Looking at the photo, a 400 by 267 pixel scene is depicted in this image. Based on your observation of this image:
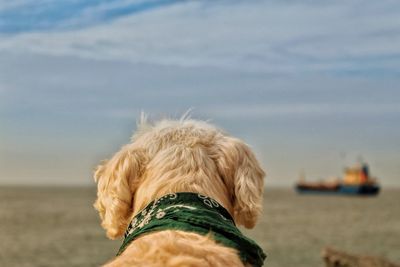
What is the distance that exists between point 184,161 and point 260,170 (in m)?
0.49

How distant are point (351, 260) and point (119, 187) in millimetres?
17718

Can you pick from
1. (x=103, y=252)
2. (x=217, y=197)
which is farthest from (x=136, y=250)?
(x=103, y=252)

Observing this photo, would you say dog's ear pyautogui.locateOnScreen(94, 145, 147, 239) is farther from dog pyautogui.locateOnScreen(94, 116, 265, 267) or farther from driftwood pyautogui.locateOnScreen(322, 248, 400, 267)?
driftwood pyautogui.locateOnScreen(322, 248, 400, 267)

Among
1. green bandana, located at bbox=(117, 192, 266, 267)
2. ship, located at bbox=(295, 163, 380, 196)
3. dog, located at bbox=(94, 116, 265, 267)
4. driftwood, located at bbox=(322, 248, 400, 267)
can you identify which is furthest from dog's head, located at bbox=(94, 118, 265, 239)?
ship, located at bbox=(295, 163, 380, 196)

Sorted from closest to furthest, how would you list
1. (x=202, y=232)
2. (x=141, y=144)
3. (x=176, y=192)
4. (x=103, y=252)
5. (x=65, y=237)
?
1. (x=202, y=232)
2. (x=176, y=192)
3. (x=141, y=144)
4. (x=103, y=252)
5. (x=65, y=237)

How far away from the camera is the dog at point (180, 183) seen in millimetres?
4125

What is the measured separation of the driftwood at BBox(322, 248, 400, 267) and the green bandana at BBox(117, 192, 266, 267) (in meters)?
16.7

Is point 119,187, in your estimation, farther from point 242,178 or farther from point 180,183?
point 242,178

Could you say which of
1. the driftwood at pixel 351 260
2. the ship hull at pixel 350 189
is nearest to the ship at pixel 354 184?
the ship hull at pixel 350 189

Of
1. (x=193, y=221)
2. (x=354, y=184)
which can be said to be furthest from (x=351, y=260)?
(x=354, y=184)

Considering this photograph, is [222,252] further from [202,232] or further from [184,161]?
[184,161]

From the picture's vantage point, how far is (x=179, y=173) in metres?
4.57

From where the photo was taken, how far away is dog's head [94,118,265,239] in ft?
15.0

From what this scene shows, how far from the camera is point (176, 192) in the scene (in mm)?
4449
